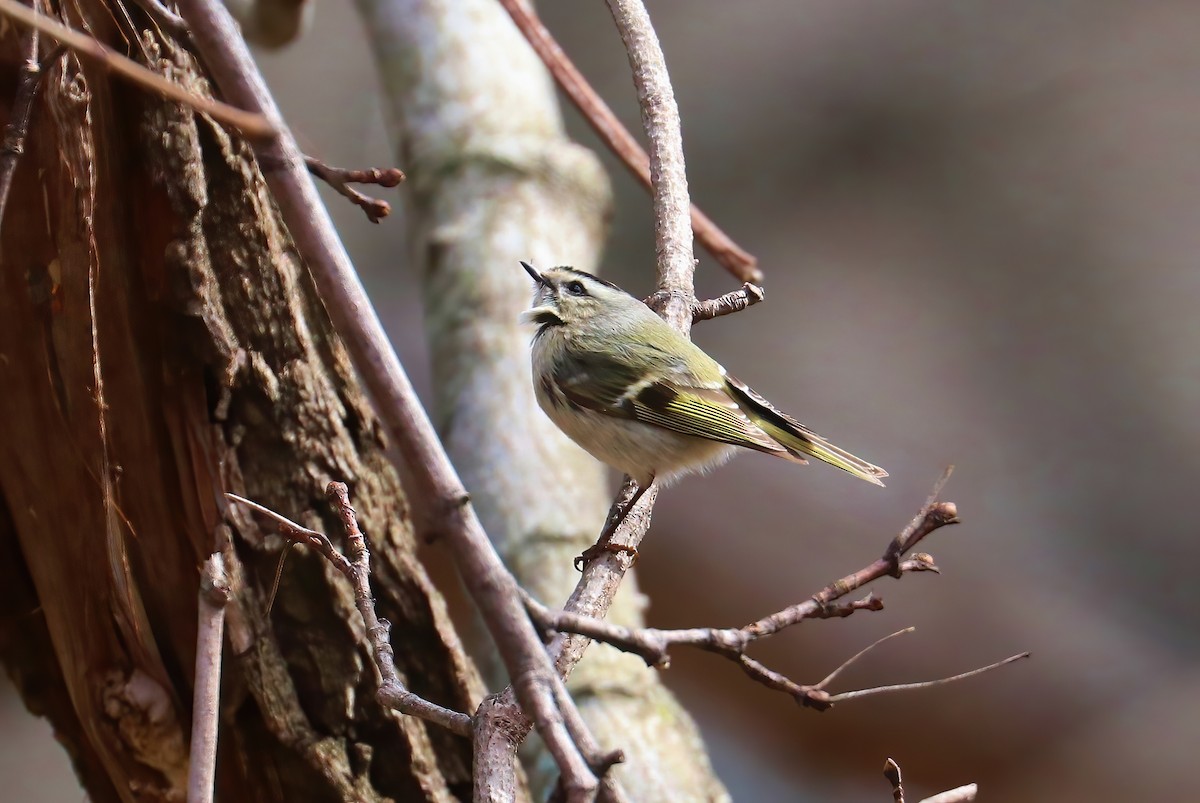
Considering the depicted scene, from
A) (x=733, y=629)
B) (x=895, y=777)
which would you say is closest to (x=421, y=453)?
(x=733, y=629)

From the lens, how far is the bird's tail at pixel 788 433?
89.2 inches

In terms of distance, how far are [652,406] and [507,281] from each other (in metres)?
1.25

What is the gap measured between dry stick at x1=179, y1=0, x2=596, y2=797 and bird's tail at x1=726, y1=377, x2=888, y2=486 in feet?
5.20

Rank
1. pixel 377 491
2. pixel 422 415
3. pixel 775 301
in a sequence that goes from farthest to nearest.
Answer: pixel 775 301 < pixel 377 491 < pixel 422 415

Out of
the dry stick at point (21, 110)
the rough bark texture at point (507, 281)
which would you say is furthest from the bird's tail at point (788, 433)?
the dry stick at point (21, 110)

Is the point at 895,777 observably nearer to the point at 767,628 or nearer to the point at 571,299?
the point at 767,628

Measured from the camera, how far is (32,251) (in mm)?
1460

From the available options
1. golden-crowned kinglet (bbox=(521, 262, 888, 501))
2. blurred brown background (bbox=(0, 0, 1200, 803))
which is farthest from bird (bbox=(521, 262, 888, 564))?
blurred brown background (bbox=(0, 0, 1200, 803))

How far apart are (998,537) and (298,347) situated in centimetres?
451

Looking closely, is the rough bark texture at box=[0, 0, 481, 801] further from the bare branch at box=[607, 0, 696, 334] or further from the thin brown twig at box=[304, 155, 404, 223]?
the bare branch at box=[607, 0, 696, 334]

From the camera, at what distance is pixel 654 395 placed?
2.28 meters

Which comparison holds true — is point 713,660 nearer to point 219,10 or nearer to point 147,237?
point 147,237

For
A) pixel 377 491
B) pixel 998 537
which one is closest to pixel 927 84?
pixel 998 537

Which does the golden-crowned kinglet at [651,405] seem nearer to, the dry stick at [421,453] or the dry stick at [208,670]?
the dry stick at [208,670]
